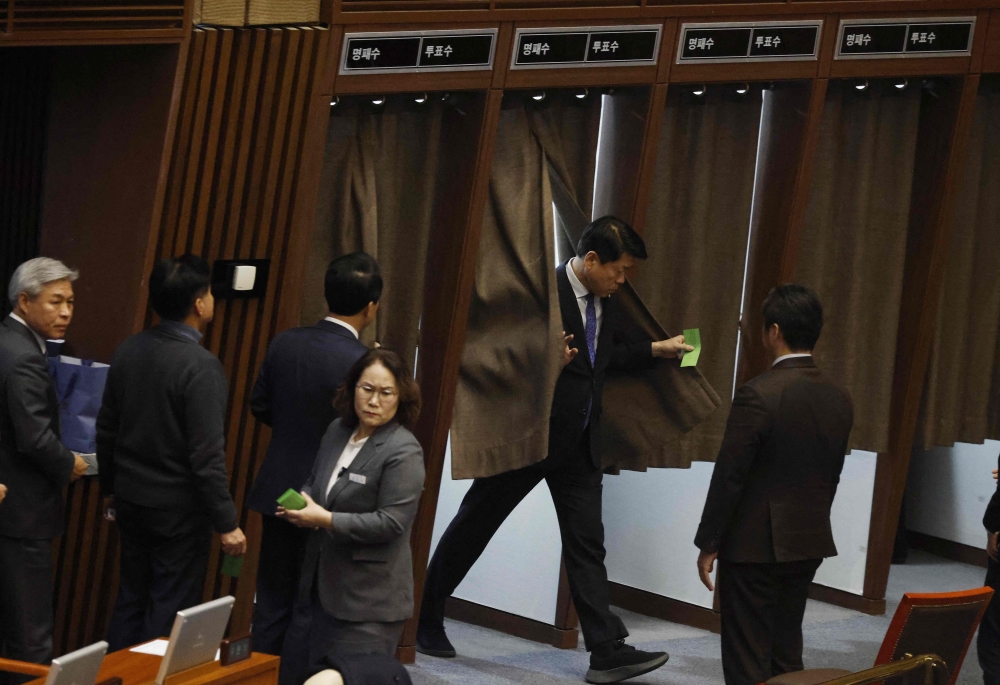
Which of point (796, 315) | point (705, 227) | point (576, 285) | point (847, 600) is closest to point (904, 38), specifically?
point (705, 227)

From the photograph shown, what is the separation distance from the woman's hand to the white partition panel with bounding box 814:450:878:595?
3.44m

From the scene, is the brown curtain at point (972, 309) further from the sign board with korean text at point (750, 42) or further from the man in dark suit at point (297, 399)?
the man in dark suit at point (297, 399)

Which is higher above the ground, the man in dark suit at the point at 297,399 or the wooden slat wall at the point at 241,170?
the wooden slat wall at the point at 241,170

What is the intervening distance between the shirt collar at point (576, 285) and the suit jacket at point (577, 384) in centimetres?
1

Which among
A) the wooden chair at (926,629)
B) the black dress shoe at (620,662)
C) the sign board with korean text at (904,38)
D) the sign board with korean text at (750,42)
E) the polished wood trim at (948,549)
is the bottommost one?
the black dress shoe at (620,662)

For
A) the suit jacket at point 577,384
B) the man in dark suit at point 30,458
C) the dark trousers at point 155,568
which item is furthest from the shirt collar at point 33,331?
the suit jacket at point 577,384

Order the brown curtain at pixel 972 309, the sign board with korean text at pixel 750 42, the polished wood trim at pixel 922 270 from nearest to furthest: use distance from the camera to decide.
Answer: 1. the sign board with korean text at pixel 750 42
2. the polished wood trim at pixel 922 270
3. the brown curtain at pixel 972 309

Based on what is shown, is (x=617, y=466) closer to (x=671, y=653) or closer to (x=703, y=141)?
(x=671, y=653)

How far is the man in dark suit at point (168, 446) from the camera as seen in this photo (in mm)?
3998

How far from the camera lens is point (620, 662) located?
4.93m

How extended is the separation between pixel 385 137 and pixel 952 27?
2622mm

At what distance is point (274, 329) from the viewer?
4.75 meters

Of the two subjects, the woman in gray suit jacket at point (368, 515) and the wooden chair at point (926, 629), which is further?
the woman in gray suit jacket at point (368, 515)

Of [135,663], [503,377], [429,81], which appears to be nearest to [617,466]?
[503,377]
